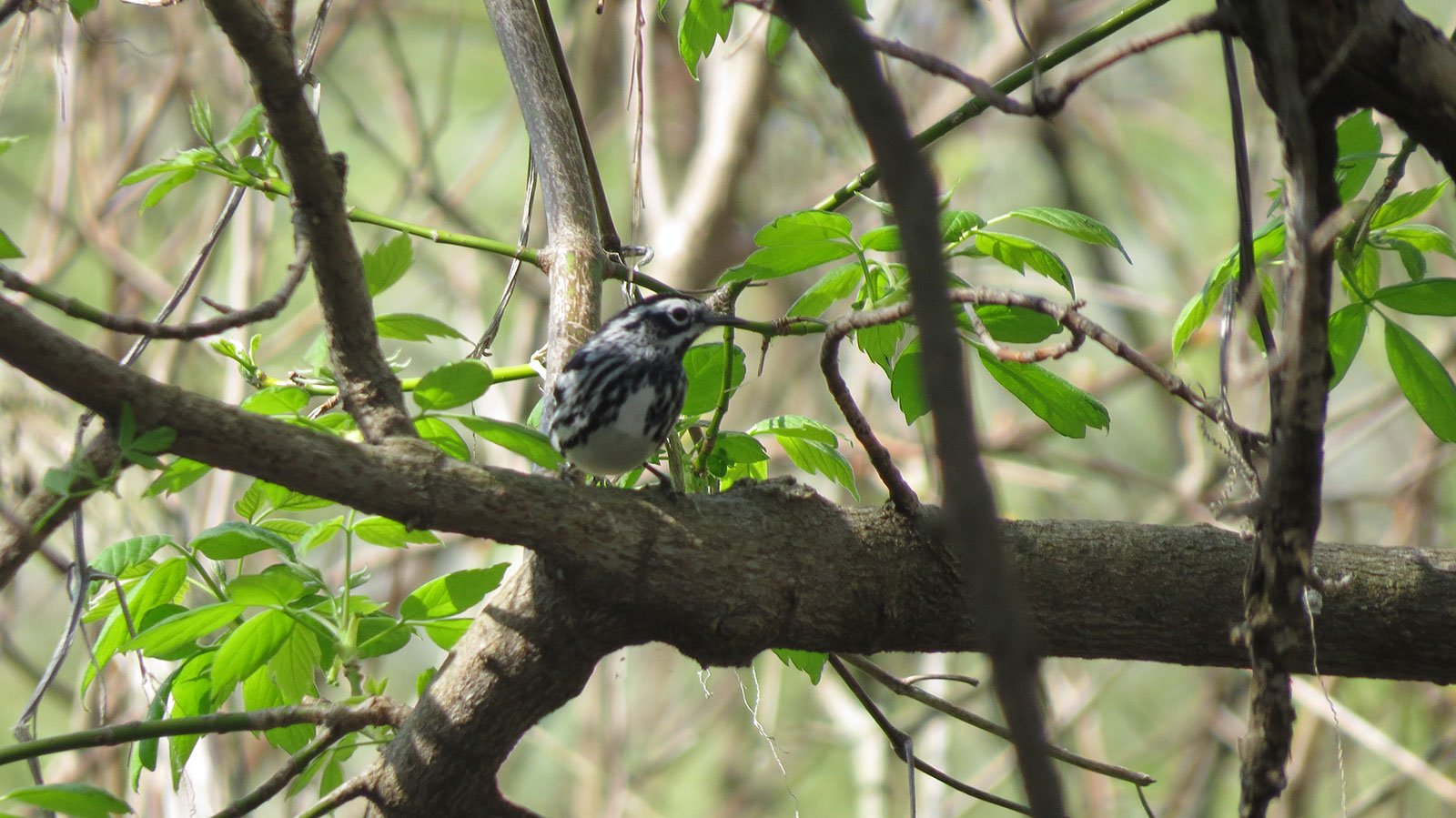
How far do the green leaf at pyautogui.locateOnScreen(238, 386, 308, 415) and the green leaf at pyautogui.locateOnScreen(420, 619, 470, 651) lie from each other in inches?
17.7

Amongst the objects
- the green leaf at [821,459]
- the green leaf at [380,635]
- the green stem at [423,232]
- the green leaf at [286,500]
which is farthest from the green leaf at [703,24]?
the green leaf at [380,635]

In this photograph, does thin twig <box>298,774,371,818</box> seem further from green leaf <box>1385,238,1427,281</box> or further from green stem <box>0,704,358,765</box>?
green leaf <box>1385,238,1427,281</box>

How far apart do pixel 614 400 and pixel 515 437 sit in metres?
0.78

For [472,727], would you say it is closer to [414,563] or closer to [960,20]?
[414,563]

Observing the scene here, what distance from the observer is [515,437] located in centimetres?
189

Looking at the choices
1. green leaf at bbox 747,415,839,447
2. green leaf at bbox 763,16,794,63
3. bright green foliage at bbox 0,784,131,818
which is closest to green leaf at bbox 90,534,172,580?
bright green foliage at bbox 0,784,131,818

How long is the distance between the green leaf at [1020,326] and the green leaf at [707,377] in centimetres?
48

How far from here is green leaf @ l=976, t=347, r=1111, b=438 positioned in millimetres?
2064

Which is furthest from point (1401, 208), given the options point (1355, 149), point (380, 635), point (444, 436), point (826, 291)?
point (380, 635)

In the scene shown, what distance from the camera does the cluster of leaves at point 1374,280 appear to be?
1942 millimetres

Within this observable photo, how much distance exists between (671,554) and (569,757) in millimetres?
5238

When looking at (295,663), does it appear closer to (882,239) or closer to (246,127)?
(246,127)

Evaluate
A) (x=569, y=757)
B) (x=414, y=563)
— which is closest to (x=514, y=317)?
(x=414, y=563)

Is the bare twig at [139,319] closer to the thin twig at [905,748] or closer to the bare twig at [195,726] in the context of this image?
the bare twig at [195,726]
